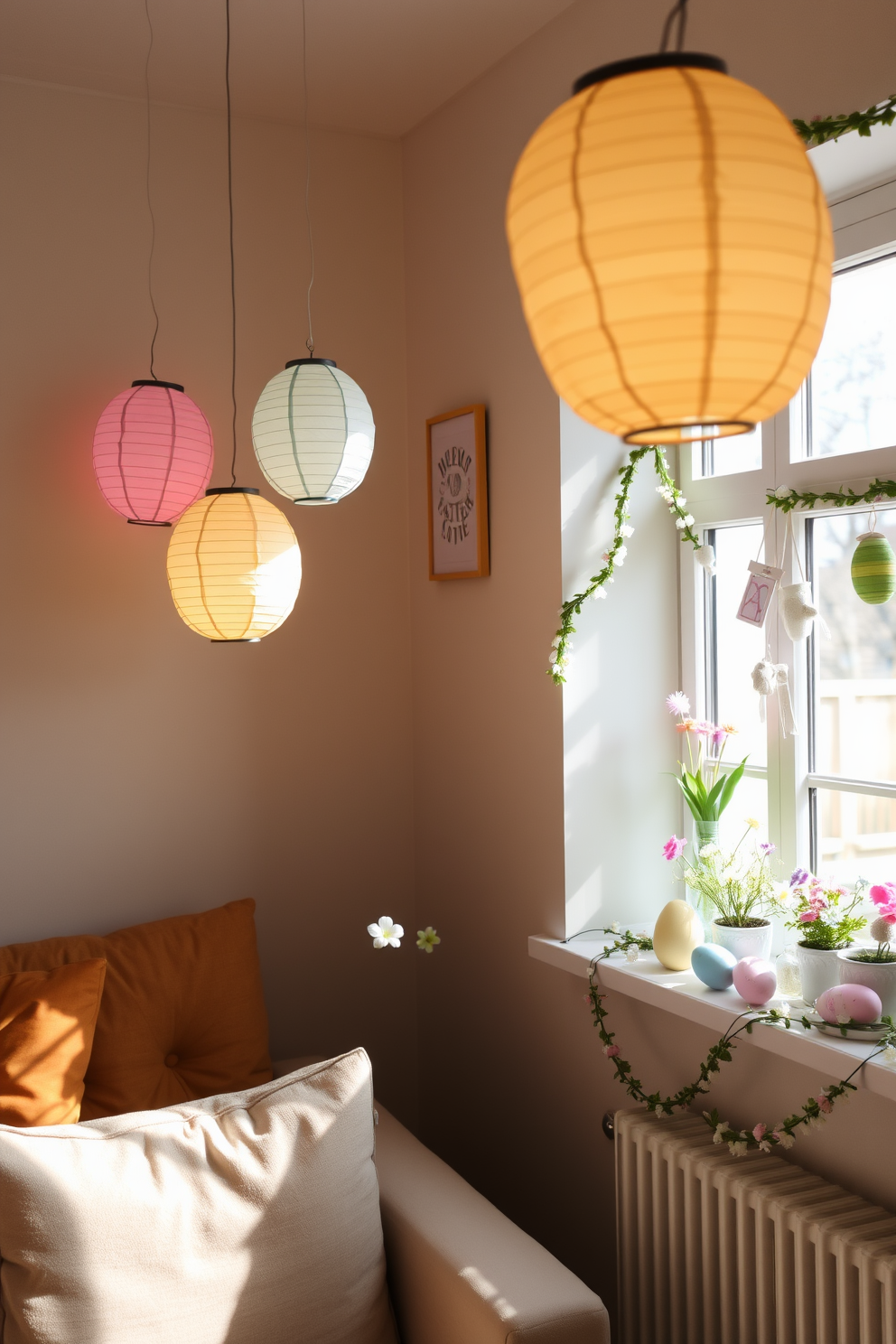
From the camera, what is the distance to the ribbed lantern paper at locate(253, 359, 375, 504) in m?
1.70

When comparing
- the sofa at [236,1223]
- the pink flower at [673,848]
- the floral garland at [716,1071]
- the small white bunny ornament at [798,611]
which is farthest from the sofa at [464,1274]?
the small white bunny ornament at [798,611]

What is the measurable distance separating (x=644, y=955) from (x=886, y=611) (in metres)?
0.77

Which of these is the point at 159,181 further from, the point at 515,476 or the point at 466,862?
the point at 466,862

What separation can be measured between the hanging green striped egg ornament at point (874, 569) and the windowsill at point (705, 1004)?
0.66 metres

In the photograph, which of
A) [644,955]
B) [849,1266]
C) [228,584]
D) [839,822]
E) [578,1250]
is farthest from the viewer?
[578,1250]

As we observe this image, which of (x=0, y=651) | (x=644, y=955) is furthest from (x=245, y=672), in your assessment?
(x=644, y=955)

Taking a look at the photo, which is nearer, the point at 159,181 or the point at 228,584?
the point at 228,584

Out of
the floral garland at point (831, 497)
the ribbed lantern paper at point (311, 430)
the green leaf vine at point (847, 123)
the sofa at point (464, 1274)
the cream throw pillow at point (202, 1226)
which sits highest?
the green leaf vine at point (847, 123)

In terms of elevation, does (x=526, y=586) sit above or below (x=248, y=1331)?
above

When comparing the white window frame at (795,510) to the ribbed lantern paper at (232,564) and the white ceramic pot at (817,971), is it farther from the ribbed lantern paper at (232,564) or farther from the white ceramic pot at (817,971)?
the ribbed lantern paper at (232,564)

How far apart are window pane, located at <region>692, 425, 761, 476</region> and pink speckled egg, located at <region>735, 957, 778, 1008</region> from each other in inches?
35.0

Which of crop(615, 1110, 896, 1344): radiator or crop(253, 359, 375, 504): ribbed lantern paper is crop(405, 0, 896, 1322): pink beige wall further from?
crop(253, 359, 375, 504): ribbed lantern paper

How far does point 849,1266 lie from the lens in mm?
1466

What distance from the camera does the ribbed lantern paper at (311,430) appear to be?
1704mm
